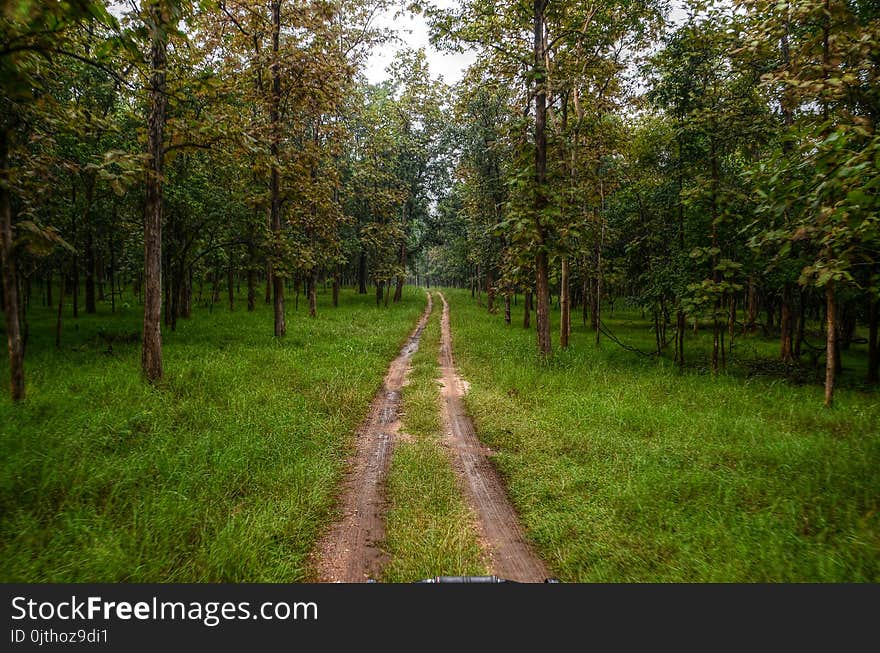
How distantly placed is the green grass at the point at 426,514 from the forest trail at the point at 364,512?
16 centimetres

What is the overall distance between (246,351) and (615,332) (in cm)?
2069

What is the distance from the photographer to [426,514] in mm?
5047

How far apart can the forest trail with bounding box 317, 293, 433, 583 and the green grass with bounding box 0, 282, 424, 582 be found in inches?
8.8

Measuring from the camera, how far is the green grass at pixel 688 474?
4.00 meters

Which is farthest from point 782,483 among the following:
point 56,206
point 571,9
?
point 56,206

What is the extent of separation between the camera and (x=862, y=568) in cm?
367

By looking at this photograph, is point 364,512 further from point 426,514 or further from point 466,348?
point 466,348

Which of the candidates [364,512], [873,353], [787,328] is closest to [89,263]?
[364,512]

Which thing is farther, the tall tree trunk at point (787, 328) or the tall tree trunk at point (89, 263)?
the tall tree trunk at point (89, 263)

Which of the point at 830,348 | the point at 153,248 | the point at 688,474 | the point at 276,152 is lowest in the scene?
the point at 688,474

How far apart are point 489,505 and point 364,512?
5.61 ft

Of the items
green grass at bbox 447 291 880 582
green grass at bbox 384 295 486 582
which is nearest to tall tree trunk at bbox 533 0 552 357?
green grass at bbox 447 291 880 582

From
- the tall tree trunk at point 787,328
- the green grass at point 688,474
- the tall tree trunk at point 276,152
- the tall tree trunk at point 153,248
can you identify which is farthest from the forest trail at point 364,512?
the tall tree trunk at point 787,328

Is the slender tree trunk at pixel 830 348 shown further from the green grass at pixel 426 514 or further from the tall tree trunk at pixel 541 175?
the green grass at pixel 426 514
